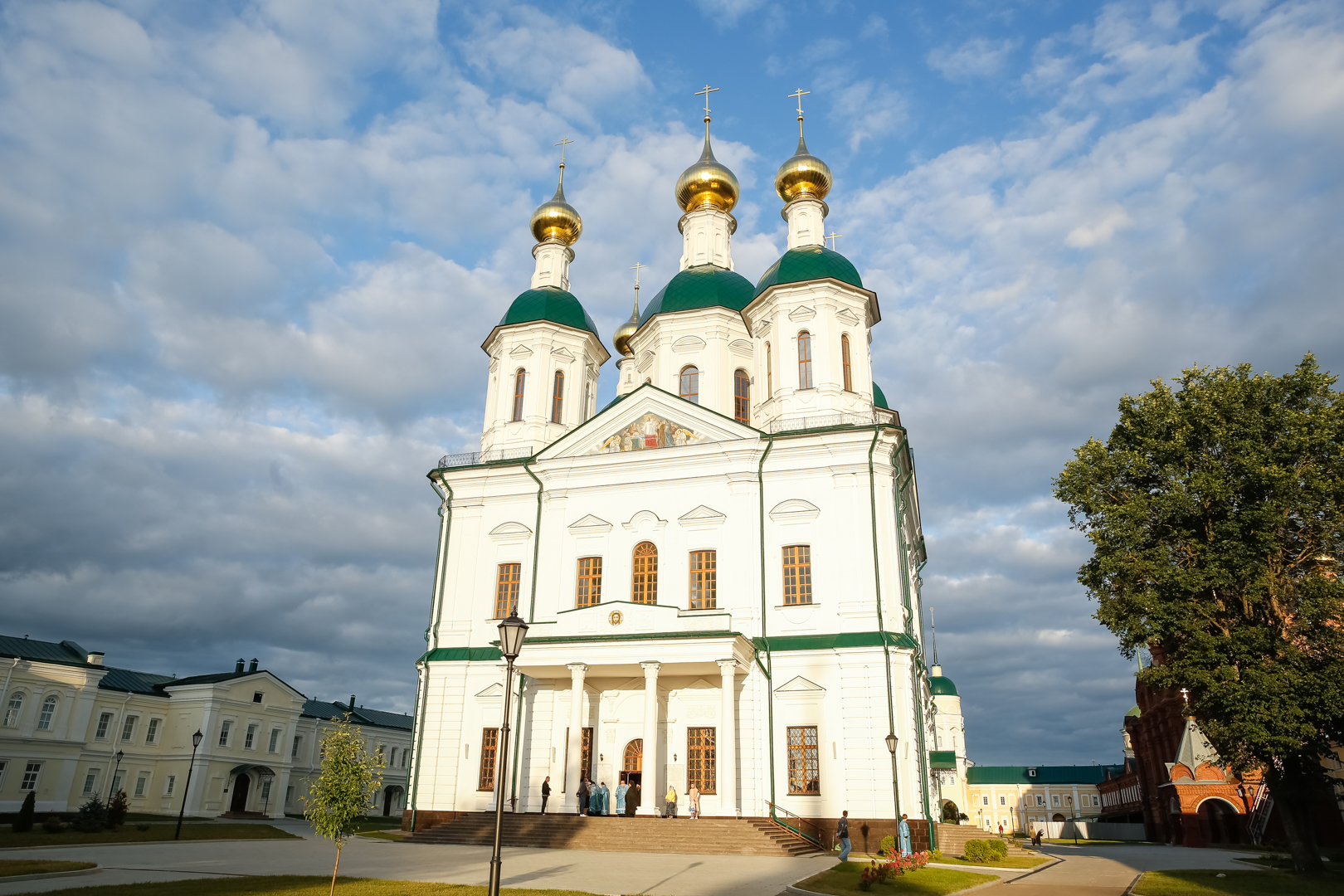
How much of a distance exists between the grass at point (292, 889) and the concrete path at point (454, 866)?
0.55 metres

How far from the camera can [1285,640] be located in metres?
15.6

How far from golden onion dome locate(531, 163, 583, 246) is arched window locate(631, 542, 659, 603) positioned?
1244cm

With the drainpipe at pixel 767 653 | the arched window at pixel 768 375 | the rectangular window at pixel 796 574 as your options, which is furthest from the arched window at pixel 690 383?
the rectangular window at pixel 796 574

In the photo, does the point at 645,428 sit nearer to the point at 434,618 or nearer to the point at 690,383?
the point at 690,383

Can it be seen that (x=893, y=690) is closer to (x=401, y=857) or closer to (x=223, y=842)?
(x=401, y=857)

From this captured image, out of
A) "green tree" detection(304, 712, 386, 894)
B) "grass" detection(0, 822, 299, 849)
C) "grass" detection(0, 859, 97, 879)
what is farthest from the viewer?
"grass" detection(0, 822, 299, 849)

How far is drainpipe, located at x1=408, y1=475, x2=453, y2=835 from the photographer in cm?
2358

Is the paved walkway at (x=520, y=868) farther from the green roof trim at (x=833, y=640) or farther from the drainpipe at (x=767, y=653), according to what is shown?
the green roof trim at (x=833, y=640)

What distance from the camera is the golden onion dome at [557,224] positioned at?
102 feet

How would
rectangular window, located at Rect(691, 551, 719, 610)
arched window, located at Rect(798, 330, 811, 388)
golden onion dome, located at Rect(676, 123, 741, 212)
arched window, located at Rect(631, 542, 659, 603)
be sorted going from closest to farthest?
rectangular window, located at Rect(691, 551, 719, 610), arched window, located at Rect(631, 542, 659, 603), arched window, located at Rect(798, 330, 811, 388), golden onion dome, located at Rect(676, 123, 741, 212)

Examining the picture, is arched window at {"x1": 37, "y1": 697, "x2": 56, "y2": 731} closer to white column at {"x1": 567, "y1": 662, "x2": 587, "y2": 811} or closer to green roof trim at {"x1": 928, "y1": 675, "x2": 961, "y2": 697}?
white column at {"x1": 567, "y1": 662, "x2": 587, "y2": 811}

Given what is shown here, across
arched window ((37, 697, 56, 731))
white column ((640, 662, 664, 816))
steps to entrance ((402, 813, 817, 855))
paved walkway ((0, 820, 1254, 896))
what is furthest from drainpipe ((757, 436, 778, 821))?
arched window ((37, 697, 56, 731))

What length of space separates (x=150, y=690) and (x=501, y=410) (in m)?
24.9

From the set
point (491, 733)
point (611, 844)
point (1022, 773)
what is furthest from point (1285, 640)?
point (1022, 773)
